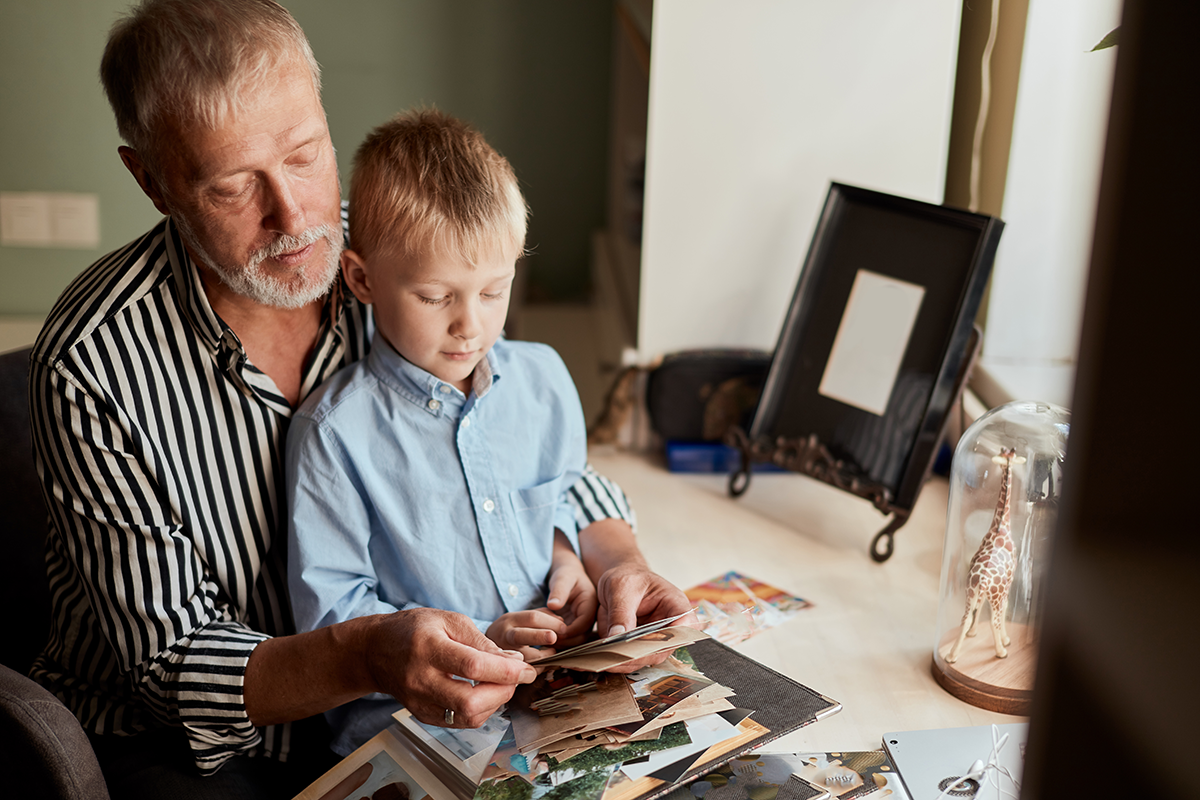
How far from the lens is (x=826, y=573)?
1.27 metres

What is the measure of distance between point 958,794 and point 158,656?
790 mm

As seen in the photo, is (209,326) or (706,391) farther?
(706,391)

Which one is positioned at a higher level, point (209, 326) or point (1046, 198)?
point (1046, 198)

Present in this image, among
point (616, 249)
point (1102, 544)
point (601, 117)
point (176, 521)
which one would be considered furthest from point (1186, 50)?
point (601, 117)

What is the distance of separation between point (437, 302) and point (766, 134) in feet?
2.66

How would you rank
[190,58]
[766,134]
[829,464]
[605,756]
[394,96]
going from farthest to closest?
1. [394,96]
2. [766,134]
3. [829,464]
4. [190,58]
5. [605,756]

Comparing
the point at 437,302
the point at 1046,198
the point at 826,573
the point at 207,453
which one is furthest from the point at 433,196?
the point at 1046,198

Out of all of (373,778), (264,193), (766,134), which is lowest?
(373,778)

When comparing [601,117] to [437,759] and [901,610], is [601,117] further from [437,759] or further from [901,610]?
[437,759]

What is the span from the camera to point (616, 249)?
2268mm

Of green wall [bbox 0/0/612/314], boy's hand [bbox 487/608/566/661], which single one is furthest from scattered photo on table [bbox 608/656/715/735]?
green wall [bbox 0/0/612/314]

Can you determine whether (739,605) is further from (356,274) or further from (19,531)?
(19,531)

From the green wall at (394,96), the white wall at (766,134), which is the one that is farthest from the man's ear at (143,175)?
the green wall at (394,96)

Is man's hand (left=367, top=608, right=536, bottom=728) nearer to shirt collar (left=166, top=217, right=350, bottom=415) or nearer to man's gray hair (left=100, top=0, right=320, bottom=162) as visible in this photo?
shirt collar (left=166, top=217, right=350, bottom=415)
